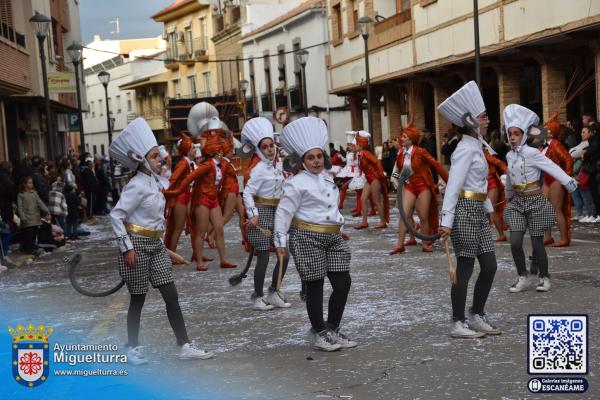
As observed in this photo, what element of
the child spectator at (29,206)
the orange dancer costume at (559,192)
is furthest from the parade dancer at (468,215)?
the child spectator at (29,206)

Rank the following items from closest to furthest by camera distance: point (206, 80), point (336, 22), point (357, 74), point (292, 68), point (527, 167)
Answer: point (527, 167) < point (357, 74) < point (336, 22) < point (292, 68) < point (206, 80)

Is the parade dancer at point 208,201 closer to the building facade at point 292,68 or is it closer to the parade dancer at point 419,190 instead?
the parade dancer at point 419,190

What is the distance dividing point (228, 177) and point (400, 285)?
4.42m

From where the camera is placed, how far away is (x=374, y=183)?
783 inches

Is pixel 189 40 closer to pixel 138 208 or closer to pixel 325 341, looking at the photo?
pixel 138 208

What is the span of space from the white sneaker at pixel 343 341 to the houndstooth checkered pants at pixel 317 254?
0.46 metres

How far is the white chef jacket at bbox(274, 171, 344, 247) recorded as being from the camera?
8.34m

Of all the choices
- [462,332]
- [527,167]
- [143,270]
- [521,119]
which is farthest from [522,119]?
[143,270]

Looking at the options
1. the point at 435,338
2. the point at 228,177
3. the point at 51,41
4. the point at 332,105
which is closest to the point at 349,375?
the point at 435,338

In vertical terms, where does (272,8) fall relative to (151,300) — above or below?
above

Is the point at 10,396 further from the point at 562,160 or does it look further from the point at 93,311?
the point at 562,160

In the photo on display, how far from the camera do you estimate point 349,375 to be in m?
7.35

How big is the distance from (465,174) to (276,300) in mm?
2720

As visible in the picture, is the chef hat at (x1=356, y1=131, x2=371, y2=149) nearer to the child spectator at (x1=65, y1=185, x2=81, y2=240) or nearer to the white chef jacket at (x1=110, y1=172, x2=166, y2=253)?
the child spectator at (x1=65, y1=185, x2=81, y2=240)
